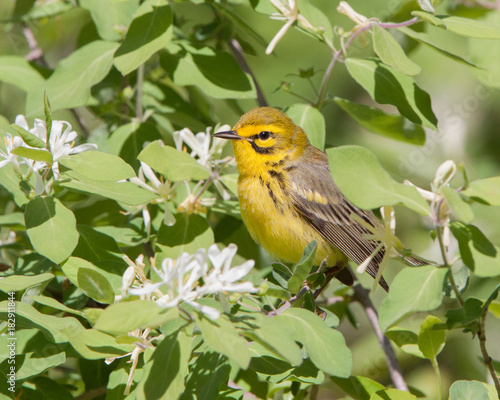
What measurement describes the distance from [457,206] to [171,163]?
1027mm

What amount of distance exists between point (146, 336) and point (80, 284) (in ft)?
0.91

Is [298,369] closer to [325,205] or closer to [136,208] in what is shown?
[136,208]

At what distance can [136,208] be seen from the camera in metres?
2.64

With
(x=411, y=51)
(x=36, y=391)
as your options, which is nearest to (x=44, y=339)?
(x=36, y=391)

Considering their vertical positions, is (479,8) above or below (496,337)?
above

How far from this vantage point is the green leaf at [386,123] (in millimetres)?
3051

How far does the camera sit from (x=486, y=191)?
1674mm

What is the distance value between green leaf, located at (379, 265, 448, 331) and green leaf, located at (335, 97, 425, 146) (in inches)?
54.6

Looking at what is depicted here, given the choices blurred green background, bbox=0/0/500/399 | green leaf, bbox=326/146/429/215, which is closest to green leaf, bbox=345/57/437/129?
blurred green background, bbox=0/0/500/399

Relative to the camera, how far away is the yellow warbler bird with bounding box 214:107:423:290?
10.5 ft

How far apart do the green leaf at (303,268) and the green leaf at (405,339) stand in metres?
0.52

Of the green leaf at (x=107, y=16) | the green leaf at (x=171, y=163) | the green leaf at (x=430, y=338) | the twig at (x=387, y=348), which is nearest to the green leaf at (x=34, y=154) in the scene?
the green leaf at (x=171, y=163)

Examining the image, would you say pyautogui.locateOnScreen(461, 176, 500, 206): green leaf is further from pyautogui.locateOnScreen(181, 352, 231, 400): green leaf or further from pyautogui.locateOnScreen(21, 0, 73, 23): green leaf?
pyautogui.locateOnScreen(21, 0, 73, 23): green leaf

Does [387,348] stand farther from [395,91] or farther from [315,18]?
→ [315,18]
